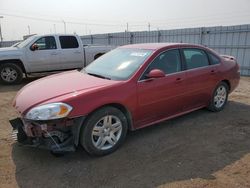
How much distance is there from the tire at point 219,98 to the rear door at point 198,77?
0.20 metres

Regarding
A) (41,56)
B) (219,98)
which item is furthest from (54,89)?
(41,56)

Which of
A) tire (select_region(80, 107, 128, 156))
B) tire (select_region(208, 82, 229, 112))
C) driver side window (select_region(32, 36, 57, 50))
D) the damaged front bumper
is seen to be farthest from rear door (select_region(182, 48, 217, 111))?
A: driver side window (select_region(32, 36, 57, 50))

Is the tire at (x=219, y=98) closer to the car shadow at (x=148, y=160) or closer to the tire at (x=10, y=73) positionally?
the car shadow at (x=148, y=160)

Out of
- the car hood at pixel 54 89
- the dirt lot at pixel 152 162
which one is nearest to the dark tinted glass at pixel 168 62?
the car hood at pixel 54 89

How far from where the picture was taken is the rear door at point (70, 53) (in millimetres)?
10016

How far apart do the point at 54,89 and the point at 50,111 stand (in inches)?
23.7

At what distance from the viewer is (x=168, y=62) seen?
15.2 ft

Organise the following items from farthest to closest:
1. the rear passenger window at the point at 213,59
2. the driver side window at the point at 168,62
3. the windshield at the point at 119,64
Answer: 1. the rear passenger window at the point at 213,59
2. the driver side window at the point at 168,62
3. the windshield at the point at 119,64

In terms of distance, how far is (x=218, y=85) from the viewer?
5.60 meters

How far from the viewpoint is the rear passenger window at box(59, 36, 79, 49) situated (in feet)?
32.8

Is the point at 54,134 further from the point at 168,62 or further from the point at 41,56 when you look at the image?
the point at 41,56

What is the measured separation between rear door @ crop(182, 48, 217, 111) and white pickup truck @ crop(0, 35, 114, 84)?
619 cm

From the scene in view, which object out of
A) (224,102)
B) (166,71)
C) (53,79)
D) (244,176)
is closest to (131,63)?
(166,71)

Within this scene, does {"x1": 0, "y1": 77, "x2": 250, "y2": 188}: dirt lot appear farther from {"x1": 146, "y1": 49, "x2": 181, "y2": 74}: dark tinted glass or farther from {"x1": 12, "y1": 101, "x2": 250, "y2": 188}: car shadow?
{"x1": 146, "y1": 49, "x2": 181, "y2": 74}: dark tinted glass
